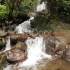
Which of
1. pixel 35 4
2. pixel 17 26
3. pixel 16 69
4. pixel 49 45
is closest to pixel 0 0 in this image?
pixel 35 4

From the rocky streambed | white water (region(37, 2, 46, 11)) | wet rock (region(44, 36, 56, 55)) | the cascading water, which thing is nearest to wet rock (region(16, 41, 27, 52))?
the rocky streambed

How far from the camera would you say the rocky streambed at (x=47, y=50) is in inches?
323

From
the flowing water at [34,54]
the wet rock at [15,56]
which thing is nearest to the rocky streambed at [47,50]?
the wet rock at [15,56]

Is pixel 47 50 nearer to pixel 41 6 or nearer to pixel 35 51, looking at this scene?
pixel 35 51

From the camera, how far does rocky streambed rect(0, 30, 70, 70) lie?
8.20 meters

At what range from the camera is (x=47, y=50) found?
378 inches

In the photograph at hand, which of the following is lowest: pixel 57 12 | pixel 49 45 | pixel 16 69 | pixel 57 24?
pixel 16 69

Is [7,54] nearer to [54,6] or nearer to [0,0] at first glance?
[54,6]

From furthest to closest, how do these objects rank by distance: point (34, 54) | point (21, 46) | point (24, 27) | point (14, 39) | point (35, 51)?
point (24, 27), point (14, 39), point (35, 51), point (34, 54), point (21, 46)

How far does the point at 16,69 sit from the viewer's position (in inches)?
308

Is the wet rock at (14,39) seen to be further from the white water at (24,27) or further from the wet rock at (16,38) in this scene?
the white water at (24,27)

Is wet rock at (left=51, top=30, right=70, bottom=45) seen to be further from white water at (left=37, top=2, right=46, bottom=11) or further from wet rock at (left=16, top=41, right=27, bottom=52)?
white water at (left=37, top=2, right=46, bottom=11)

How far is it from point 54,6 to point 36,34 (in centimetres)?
319

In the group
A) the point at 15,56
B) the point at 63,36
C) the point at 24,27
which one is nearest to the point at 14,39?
the point at 15,56
